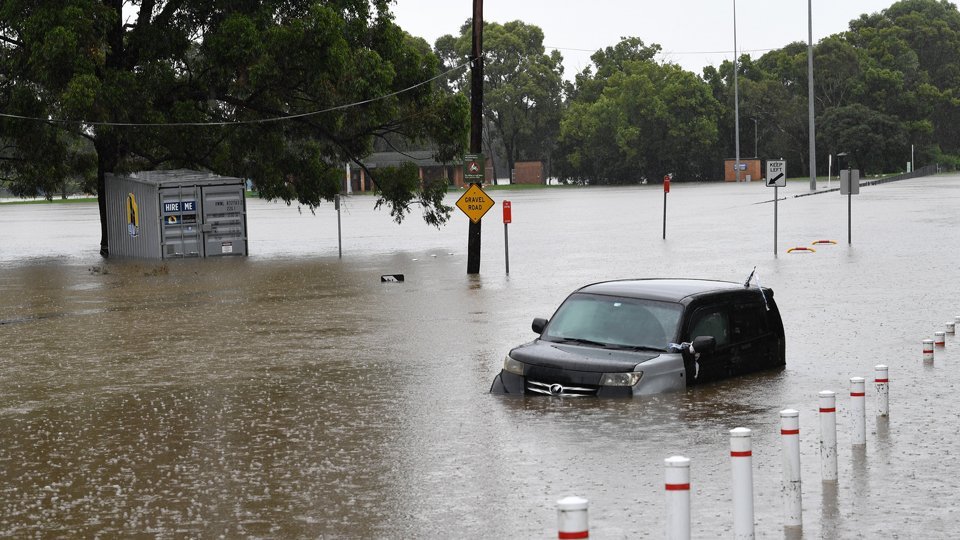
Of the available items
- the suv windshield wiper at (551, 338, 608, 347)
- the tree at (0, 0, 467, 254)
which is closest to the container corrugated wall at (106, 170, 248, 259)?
the tree at (0, 0, 467, 254)

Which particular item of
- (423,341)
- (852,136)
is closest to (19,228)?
(423,341)

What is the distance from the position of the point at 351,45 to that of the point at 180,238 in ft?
26.7

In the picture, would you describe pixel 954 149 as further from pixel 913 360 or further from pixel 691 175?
pixel 913 360

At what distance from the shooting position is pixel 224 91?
4156 cm

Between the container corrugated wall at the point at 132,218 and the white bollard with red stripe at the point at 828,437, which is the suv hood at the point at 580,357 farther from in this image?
the container corrugated wall at the point at 132,218

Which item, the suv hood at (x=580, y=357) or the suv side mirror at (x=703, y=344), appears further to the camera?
the suv side mirror at (x=703, y=344)

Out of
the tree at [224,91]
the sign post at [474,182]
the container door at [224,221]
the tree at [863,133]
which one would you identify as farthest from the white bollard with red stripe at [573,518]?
the tree at [863,133]

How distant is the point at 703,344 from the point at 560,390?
5.11 feet

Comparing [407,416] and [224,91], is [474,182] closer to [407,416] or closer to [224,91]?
[224,91]

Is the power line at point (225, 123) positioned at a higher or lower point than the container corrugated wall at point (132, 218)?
higher

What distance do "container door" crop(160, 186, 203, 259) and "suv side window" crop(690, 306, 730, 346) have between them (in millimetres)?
27650

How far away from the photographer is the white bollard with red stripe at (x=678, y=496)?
6.31 meters

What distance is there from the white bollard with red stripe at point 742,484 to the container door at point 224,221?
34.1 metres

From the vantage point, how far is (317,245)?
46781mm
